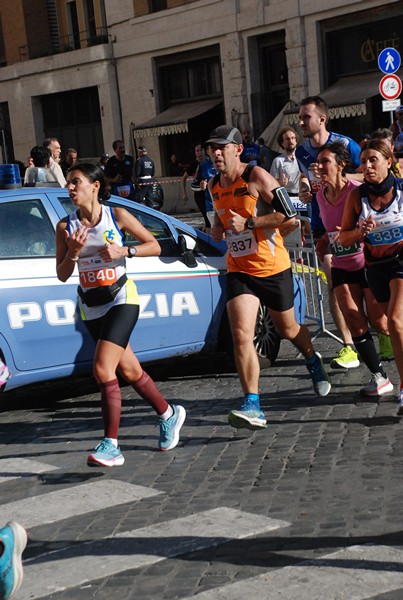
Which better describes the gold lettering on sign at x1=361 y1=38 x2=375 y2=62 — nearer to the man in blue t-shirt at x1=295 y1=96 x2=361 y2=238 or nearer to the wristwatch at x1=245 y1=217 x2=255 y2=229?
the man in blue t-shirt at x1=295 y1=96 x2=361 y2=238

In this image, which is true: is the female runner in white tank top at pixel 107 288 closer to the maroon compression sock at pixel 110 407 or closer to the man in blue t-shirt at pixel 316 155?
the maroon compression sock at pixel 110 407

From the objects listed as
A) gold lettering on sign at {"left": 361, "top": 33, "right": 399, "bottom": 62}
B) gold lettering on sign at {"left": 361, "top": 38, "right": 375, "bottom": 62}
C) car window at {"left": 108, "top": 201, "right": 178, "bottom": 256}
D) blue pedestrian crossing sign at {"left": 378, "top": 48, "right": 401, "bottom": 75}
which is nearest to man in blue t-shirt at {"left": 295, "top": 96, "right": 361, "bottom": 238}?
car window at {"left": 108, "top": 201, "right": 178, "bottom": 256}

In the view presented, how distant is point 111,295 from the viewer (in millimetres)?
6969

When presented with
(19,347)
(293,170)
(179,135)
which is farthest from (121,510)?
(179,135)

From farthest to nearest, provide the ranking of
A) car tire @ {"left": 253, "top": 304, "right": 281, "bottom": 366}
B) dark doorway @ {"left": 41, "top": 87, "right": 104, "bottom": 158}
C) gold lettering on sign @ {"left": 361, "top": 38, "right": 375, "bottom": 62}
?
dark doorway @ {"left": 41, "top": 87, "right": 104, "bottom": 158}
gold lettering on sign @ {"left": 361, "top": 38, "right": 375, "bottom": 62}
car tire @ {"left": 253, "top": 304, "right": 281, "bottom": 366}

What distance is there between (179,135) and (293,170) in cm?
2306

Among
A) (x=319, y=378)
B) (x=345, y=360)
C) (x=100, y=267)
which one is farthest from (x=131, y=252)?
(x=345, y=360)

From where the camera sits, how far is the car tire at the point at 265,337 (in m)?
9.41

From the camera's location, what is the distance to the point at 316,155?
930cm

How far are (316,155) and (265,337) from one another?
1.54 meters

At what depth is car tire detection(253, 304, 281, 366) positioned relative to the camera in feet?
30.9

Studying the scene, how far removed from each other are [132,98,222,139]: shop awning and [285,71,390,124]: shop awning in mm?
5321

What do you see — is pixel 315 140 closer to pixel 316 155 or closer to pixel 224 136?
pixel 316 155

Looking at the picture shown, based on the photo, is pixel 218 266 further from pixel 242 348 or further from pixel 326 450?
pixel 326 450
